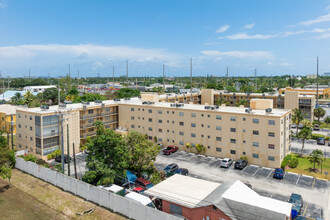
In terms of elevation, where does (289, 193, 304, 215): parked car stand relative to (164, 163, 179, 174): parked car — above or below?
below

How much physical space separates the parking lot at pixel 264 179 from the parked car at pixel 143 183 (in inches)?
332

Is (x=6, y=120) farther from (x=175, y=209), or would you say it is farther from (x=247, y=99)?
(x=247, y=99)

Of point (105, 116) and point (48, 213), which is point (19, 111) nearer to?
point (105, 116)

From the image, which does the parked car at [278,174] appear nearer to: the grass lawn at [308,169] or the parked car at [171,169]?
the grass lawn at [308,169]

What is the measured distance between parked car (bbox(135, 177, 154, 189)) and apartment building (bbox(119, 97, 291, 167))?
61.1 feet

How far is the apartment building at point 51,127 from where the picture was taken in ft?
149

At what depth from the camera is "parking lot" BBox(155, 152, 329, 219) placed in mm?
31550

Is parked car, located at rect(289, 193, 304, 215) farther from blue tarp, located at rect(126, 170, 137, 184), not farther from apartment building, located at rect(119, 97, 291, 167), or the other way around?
blue tarp, located at rect(126, 170, 137, 184)

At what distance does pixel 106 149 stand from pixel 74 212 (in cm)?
882

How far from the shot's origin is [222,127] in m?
47.7

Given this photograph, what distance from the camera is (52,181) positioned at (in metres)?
35.7

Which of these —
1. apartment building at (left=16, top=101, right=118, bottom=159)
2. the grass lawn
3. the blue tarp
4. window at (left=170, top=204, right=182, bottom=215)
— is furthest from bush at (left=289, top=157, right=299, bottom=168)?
apartment building at (left=16, top=101, right=118, bottom=159)

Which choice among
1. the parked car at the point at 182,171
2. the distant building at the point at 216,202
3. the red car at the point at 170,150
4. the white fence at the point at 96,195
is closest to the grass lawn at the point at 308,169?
the parked car at the point at 182,171

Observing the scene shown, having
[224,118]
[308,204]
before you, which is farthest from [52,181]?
[308,204]
